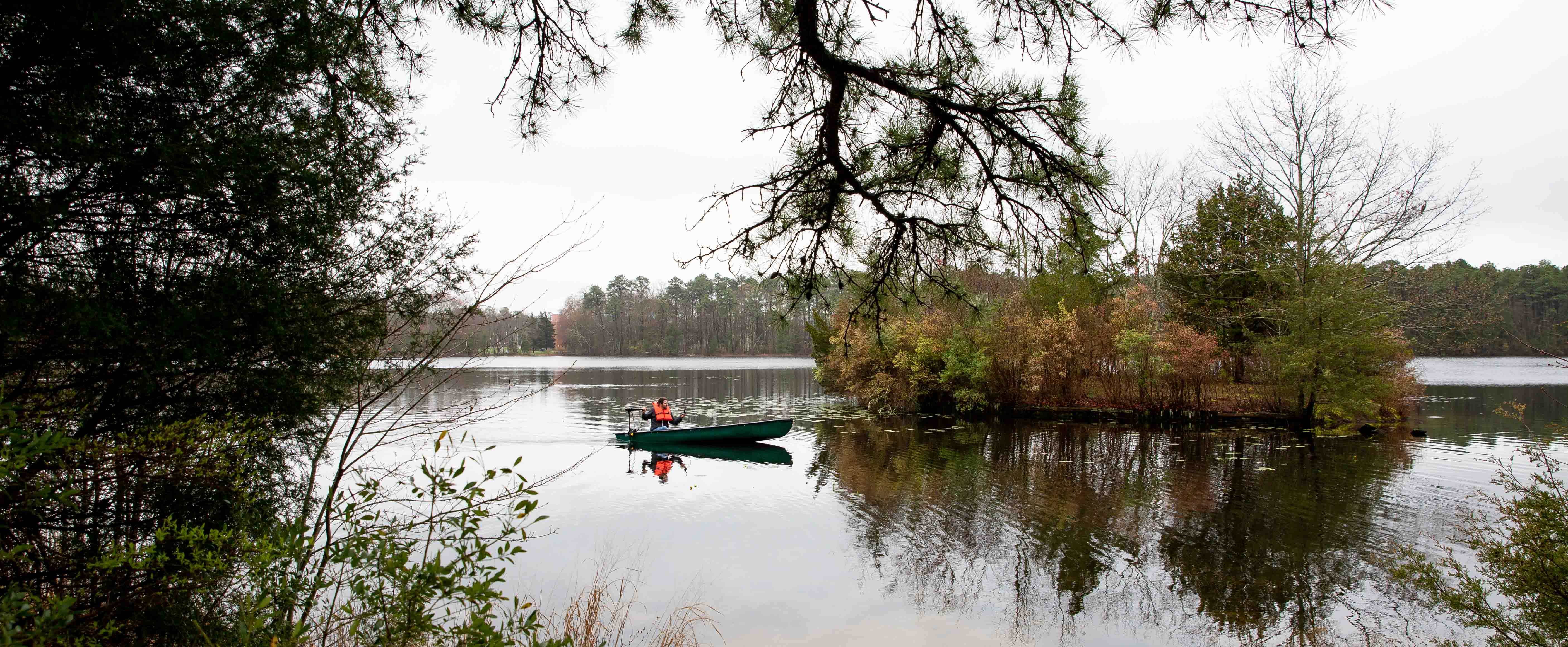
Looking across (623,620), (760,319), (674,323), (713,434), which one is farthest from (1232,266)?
(674,323)

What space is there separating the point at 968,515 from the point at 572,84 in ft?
24.5

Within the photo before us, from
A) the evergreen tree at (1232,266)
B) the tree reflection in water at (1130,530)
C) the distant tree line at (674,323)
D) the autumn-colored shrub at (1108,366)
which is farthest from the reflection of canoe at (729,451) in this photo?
the distant tree line at (674,323)

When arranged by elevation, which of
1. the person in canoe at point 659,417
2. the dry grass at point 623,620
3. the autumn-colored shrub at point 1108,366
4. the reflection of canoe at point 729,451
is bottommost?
the dry grass at point 623,620

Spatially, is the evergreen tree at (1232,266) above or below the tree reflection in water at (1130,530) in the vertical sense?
above

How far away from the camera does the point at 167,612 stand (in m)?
2.81

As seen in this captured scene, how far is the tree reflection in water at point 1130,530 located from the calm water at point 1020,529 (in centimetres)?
3

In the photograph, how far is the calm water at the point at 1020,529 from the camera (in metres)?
6.02

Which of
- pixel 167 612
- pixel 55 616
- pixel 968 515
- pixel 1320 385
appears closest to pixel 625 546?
pixel 968 515

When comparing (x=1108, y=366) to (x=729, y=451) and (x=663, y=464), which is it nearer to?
(x=729, y=451)

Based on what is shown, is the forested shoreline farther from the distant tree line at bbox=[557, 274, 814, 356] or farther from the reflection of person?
the reflection of person

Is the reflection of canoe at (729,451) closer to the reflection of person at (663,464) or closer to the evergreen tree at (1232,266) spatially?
the reflection of person at (663,464)

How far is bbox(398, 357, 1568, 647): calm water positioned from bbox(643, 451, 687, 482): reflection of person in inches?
5.0

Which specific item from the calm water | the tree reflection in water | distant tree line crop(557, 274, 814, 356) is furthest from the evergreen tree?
distant tree line crop(557, 274, 814, 356)

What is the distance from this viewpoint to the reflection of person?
1212 cm
